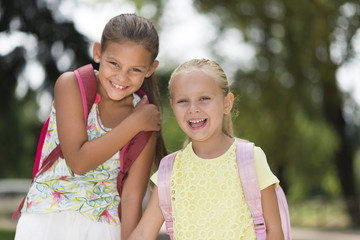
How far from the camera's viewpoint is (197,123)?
247 centimetres

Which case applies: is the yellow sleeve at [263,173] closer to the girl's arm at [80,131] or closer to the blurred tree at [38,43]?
the girl's arm at [80,131]

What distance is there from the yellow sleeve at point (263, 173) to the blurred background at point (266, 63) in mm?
7541

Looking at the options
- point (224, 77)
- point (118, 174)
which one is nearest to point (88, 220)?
point (118, 174)

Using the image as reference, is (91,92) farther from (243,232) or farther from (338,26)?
(338,26)

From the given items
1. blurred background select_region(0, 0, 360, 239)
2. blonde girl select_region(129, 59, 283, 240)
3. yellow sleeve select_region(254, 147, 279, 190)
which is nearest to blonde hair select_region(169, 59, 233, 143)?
blonde girl select_region(129, 59, 283, 240)

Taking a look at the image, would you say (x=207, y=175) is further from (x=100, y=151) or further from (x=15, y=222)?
(x=15, y=222)

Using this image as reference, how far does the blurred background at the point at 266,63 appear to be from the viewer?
10.1 meters

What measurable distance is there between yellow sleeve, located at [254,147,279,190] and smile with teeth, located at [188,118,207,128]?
0.31 metres

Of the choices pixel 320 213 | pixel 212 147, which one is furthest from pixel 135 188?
pixel 320 213

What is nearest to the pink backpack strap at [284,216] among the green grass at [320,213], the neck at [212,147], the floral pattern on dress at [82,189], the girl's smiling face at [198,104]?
the neck at [212,147]

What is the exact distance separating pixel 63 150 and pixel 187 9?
1128cm

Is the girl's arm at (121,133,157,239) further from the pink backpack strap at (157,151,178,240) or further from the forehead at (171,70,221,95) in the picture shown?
the forehead at (171,70,221,95)

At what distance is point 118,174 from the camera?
266 cm

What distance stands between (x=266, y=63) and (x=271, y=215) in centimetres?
1118
